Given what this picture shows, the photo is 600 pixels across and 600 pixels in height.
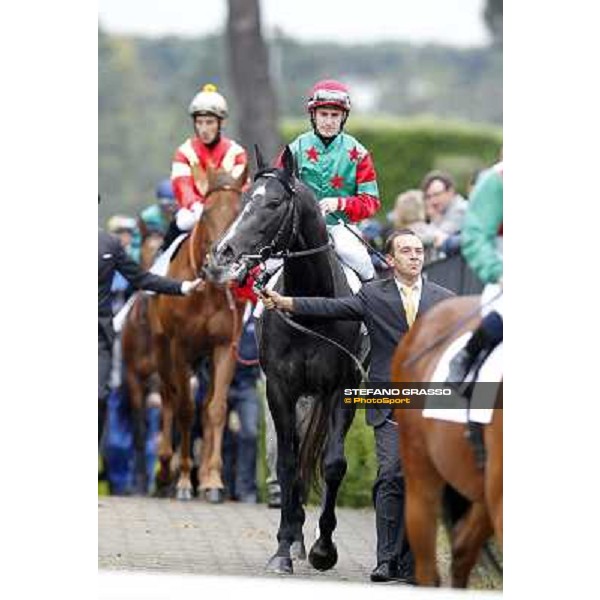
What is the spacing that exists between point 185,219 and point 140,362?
1935 millimetres

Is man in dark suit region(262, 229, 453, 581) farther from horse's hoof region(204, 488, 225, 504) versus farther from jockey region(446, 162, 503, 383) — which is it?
horse's hoof region(204, 488, 225, 504)

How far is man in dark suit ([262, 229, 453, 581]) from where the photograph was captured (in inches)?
367

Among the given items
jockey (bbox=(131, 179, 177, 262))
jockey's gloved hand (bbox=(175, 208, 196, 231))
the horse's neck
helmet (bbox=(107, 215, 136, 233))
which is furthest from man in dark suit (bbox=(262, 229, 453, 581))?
helmet (bbox=(107, 215, 136, 233))

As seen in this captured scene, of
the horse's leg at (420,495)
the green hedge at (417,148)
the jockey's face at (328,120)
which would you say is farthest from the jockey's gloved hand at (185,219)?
the green hedge at (417,148)

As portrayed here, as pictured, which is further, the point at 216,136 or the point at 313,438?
the point at 216,136

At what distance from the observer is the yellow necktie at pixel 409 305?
30.4ft

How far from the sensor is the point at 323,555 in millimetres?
9945

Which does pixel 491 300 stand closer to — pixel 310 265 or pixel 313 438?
pixel 310 265

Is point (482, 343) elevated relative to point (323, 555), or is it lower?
elevated

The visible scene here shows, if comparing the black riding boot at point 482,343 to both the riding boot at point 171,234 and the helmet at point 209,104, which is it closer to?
the helmet at point 209,104

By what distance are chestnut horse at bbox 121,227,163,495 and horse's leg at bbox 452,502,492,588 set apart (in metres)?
5.48

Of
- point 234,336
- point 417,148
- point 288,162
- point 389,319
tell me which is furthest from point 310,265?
point 417,148

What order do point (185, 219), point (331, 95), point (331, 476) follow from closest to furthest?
point (331, 476), point (331, 95), point (185, 219)
